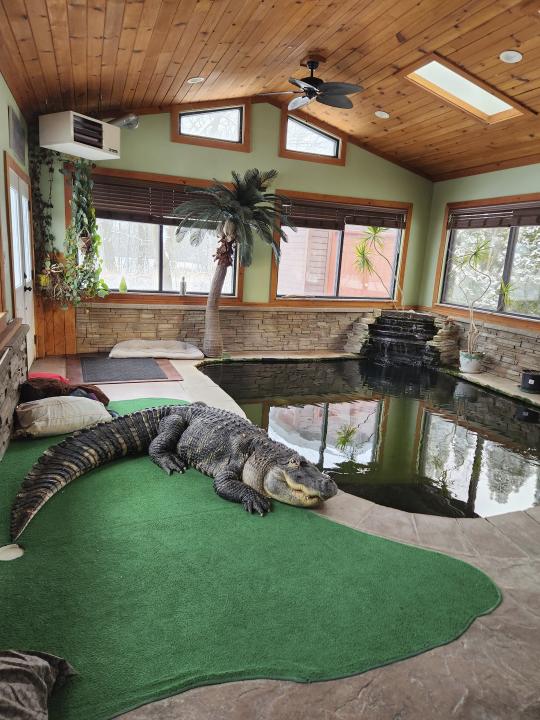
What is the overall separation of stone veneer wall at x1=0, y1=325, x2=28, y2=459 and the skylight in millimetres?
5133

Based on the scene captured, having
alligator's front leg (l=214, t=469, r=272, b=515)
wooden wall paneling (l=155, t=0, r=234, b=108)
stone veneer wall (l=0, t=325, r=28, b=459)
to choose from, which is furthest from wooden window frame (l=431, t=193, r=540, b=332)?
stone veneer wall (l=0, t=325, r=28, b=459)

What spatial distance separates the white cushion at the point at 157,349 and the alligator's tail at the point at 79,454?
320 cm

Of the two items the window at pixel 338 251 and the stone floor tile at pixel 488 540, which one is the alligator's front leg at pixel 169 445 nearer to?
the stone floor tile at pixel 488 540

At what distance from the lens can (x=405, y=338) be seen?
27.3ft

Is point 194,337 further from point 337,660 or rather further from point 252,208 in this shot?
point 337,660

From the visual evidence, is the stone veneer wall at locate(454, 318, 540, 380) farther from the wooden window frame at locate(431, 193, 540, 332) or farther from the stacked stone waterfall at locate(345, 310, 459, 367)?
the stacked stone waterfall at locate(345, 310, 459, 367)

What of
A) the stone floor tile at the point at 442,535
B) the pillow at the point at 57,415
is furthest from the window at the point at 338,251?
the stone floor tile at the point at 442,535

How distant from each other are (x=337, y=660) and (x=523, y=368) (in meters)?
6.21

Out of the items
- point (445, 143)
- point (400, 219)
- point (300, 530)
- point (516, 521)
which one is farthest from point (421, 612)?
point (400, 219)

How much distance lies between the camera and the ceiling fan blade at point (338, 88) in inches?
192

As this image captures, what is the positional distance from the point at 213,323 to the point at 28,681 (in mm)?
6000

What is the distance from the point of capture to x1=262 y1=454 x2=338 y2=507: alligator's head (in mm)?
2918

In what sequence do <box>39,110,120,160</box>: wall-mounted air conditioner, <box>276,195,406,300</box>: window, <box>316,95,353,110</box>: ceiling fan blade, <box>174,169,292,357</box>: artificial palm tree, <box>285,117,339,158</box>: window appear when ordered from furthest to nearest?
<box>276,195,406,300</box>: window < <box>285,117,339,158</box>: window < <box>174,169,292,357</box>: artificial palm tree < <box>39,110,120,160</box>: wall-mounted air conditioner < <box>316,95,353,110</box>: ceiling fan blade

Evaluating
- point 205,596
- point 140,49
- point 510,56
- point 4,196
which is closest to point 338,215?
point 510,56
